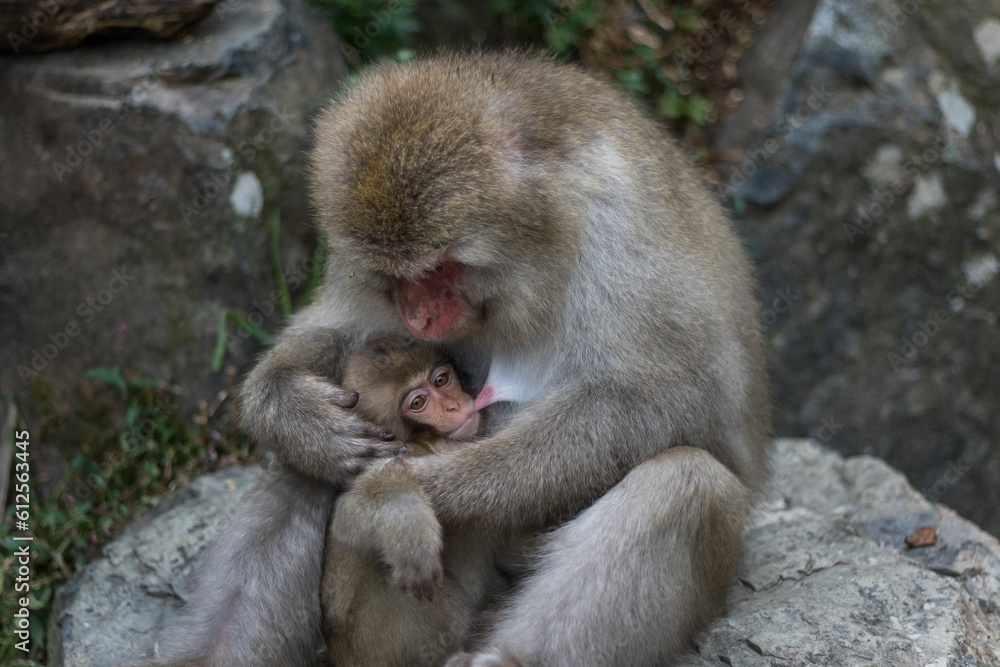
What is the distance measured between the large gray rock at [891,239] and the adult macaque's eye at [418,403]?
11.6ft

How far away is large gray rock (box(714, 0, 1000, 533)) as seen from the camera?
673 cm

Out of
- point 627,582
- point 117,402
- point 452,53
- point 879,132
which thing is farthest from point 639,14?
point 627,582

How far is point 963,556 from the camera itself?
470 cm

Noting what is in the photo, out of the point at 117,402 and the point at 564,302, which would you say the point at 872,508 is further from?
the point at 117,402

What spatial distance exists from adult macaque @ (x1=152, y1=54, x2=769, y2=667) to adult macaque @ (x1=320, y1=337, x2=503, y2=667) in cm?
11

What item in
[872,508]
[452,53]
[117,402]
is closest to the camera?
[452,53]

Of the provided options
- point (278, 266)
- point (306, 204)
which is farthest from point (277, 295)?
point (306, 204)

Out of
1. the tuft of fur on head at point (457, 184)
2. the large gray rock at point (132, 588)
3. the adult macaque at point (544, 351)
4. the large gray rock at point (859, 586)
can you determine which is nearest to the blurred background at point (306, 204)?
the large gray rock at point (132, 588)

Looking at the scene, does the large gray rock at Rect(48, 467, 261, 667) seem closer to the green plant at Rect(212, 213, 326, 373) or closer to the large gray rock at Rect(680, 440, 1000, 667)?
the green plant at Rect(212, 213, 326, 373)

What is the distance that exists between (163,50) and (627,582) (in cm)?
424

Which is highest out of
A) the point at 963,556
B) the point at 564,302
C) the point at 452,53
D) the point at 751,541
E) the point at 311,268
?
the point at 452,53

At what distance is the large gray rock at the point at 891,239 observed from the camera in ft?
22.1

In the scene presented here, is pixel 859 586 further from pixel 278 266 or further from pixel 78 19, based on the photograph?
pixel 78 19

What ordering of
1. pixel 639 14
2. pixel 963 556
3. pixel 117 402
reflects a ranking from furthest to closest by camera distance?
pixel 639 14 < pixel 117 402 < pixel 963 556
